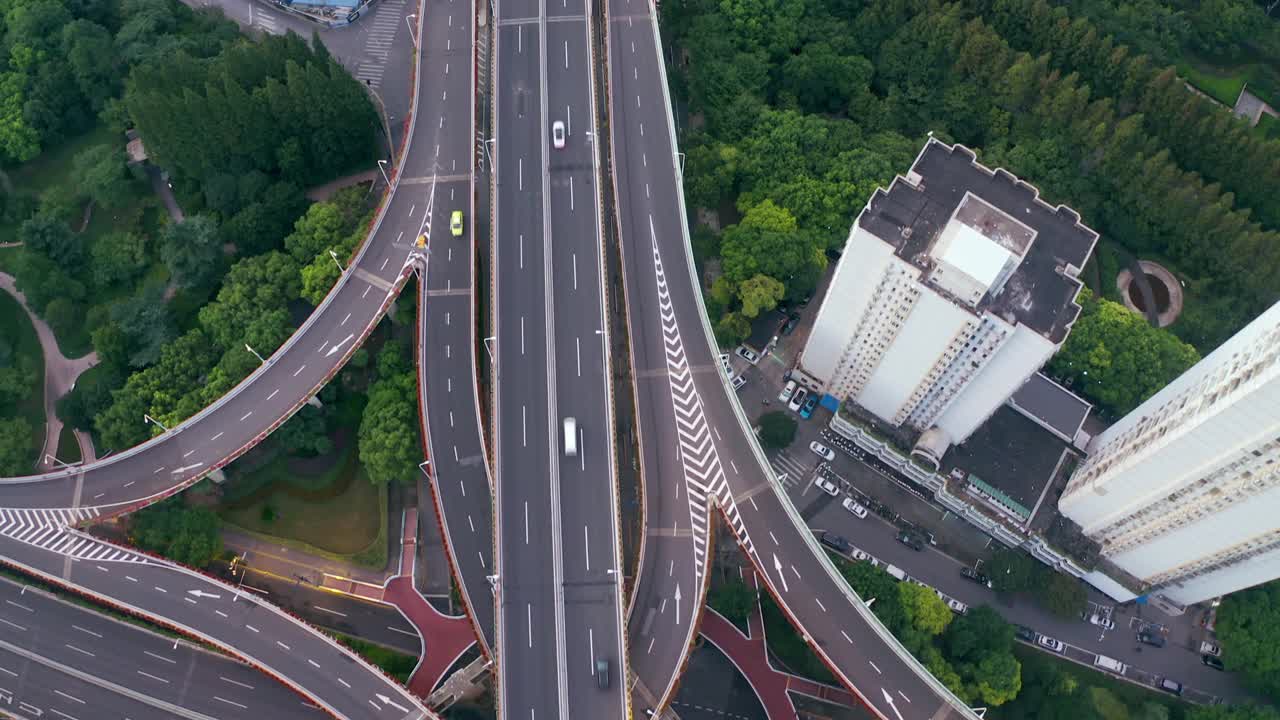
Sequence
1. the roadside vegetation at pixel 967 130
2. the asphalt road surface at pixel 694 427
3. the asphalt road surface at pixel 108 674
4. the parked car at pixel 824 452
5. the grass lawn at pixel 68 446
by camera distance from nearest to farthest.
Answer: the asphalt road surface at pixel 694 427 → the asphalt road surface at pixel 108 674 → the parked car at pixel 824 452 → the grass lawn at pixel 68 446 → the roadside vegetation at pixel 967 130

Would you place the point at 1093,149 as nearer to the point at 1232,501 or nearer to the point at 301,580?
the point at 1232,501

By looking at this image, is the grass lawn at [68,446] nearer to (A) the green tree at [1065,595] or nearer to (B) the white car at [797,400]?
(B) the white car at [797,400]

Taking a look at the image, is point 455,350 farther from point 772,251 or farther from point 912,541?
point 912,541

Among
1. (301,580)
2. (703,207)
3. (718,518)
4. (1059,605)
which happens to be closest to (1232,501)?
(1059,605)

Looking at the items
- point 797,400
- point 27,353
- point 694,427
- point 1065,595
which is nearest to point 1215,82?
point 797,400

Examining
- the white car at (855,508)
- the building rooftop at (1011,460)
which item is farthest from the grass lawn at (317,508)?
the building rooftop at (1011,460)
